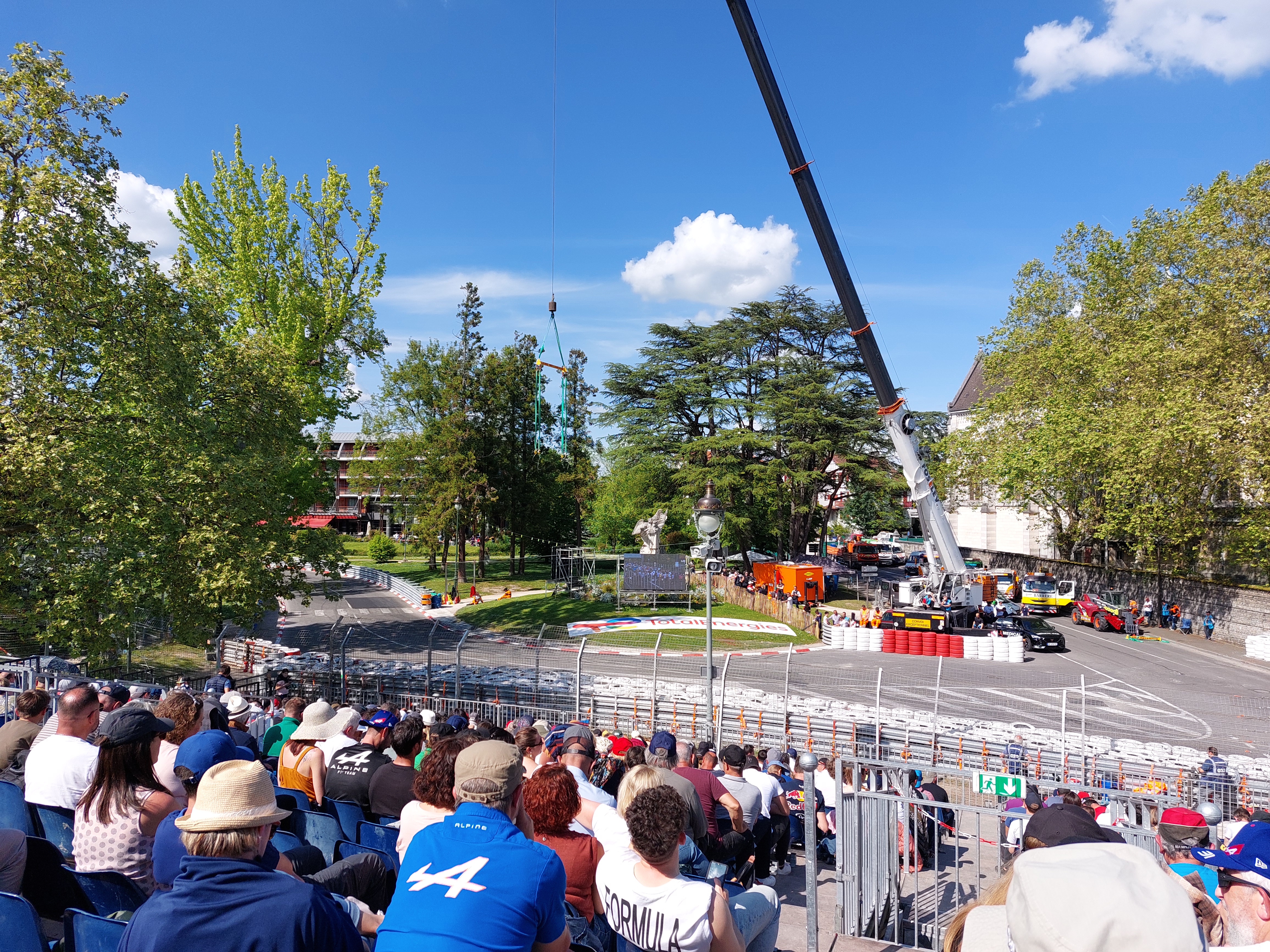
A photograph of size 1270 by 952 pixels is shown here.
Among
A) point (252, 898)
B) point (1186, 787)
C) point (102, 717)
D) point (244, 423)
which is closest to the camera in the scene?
point (252, 898)

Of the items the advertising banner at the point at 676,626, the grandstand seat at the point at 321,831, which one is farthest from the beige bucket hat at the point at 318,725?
the advertising banner at the point at 676,626

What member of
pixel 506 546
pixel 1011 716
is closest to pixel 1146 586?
pixel 1011 716

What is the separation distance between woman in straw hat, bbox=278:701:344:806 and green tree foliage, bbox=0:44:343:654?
1237 cm

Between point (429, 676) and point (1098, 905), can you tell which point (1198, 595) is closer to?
point (429, 676)

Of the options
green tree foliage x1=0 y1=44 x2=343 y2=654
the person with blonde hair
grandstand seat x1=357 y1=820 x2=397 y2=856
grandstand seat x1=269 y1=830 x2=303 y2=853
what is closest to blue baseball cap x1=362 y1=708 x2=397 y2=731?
the person with blonde hair

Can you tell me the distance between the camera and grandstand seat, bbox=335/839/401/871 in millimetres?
4230

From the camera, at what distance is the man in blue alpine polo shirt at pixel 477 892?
241cm

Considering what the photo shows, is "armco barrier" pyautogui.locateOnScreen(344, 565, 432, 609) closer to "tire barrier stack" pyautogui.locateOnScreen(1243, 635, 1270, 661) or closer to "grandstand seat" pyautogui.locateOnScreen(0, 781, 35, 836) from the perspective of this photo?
"grandstand seat" pyautogui.locateOnScreen(0, 781, 35, 836)

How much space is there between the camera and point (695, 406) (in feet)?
159

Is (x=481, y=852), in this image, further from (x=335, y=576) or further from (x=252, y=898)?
(x=335, y=576)

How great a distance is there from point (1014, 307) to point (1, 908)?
Result: 52388mm

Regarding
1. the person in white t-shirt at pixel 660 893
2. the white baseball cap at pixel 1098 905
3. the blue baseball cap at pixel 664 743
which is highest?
→ the white baseball cap at pixel 1098 905

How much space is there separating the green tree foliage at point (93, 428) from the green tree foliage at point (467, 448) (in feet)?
83.8

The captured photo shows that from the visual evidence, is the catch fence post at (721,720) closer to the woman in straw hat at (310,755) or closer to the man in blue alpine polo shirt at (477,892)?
the woman in straw hat at (310,755)
